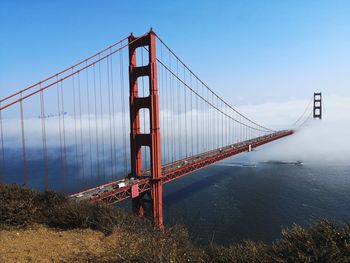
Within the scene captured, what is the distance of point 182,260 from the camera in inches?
209

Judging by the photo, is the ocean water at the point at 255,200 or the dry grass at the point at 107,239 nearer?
the dry grass at the point at 107,239

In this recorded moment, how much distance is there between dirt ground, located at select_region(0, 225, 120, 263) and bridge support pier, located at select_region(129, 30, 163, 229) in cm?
1285

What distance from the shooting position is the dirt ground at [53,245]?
6.11m

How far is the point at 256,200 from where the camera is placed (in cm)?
3331

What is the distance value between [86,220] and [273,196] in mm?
29644

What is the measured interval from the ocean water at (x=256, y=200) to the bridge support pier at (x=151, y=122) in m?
1.87

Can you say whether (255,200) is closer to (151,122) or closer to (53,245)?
(151,122)

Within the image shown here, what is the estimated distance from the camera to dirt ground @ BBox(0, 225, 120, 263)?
6.11 meters

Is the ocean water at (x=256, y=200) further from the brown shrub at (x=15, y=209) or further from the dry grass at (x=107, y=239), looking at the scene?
the brown shrub at (x=15, y=209)

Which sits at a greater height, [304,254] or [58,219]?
[304,254]

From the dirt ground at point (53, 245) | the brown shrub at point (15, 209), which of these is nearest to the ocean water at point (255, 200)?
the brown shrub at point (15, 209)

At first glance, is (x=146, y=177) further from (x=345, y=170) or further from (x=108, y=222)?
(x=345, y=170)

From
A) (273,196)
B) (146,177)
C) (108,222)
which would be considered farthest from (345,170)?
(108,222)

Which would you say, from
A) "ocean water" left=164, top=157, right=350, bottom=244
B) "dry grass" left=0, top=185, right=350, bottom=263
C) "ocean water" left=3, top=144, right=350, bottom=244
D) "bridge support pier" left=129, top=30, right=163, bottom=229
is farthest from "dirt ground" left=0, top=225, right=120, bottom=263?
"bridge support pier" left=129, top=30, right=163, bottom=229
